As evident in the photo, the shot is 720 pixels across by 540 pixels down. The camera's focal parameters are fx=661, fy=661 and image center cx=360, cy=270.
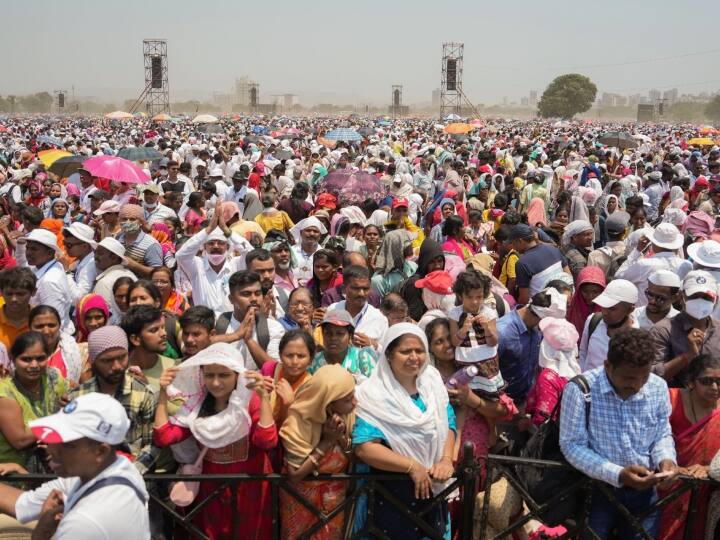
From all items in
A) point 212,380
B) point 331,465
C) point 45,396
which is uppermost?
point 212,380

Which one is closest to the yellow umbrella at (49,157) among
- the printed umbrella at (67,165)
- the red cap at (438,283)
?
the printed umbrella at (67,165)

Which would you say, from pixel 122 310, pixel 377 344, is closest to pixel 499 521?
Result: pixel 377 344

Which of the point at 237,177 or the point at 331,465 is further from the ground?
the point at 237,177

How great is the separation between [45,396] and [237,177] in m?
6.69

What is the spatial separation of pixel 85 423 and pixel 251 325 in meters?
1.84

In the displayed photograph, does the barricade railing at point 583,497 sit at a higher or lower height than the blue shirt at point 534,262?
lower

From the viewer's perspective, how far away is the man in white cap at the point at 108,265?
479 centimetres

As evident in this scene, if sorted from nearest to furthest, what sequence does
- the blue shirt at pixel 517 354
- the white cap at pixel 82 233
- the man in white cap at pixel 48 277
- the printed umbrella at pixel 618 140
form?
the blue shirt at pixel 517 354, the man in white cap at pixel 48 277, the white cap at pixel 82 233, the printed umbrella at pixel 618 140

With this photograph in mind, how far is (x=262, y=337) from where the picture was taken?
402 cm

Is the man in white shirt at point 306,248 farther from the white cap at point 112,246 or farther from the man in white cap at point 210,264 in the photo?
the white cap at point 112,246

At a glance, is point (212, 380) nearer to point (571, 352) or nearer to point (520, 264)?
point (571, 352)

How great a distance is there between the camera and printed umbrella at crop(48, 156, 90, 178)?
11.5 metres

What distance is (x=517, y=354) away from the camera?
3.99m

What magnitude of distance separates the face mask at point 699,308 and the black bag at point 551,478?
126 centimetres
